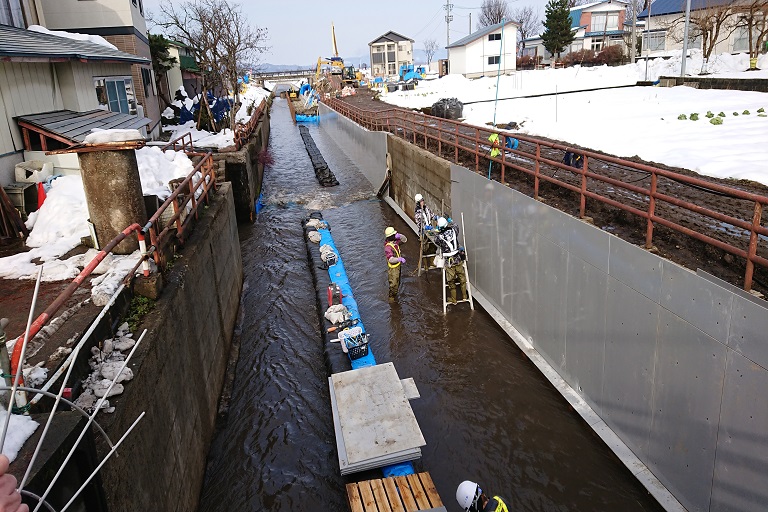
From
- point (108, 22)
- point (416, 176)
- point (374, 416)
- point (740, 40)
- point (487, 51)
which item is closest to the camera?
point (374, 416)

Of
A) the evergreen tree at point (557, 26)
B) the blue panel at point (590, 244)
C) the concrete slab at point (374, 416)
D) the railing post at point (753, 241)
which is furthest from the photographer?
the evergreen tree at point (557, 26)

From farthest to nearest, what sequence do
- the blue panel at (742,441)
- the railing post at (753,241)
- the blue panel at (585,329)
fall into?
the blue panel at (585,329)
the railing post at (753,241)
the blue panel at (742,441)

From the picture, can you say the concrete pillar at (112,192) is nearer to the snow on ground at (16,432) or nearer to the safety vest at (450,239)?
the snow on ground at (16,432)

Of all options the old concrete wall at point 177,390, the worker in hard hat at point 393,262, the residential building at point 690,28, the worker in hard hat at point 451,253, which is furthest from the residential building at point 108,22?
the residential building at point 690,28

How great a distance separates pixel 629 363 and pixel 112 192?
7.04 meters

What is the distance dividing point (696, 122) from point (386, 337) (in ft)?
41.3

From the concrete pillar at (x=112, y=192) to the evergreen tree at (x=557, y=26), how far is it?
57.5 meters

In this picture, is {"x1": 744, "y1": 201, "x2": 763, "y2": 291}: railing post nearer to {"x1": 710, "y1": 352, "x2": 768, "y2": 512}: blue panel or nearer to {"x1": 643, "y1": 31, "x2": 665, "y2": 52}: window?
{"x1": 710, "y1": 352, "x2": 768, "y2": 512}: blue panel

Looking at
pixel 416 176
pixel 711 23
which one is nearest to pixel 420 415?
pixel 416 176

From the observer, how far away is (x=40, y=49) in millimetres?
11109

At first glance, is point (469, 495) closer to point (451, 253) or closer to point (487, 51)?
point (451, 253)

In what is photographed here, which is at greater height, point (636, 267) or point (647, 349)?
point (636, 267)

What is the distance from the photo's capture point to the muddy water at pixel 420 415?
6.66m

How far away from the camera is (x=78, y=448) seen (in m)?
3.56
